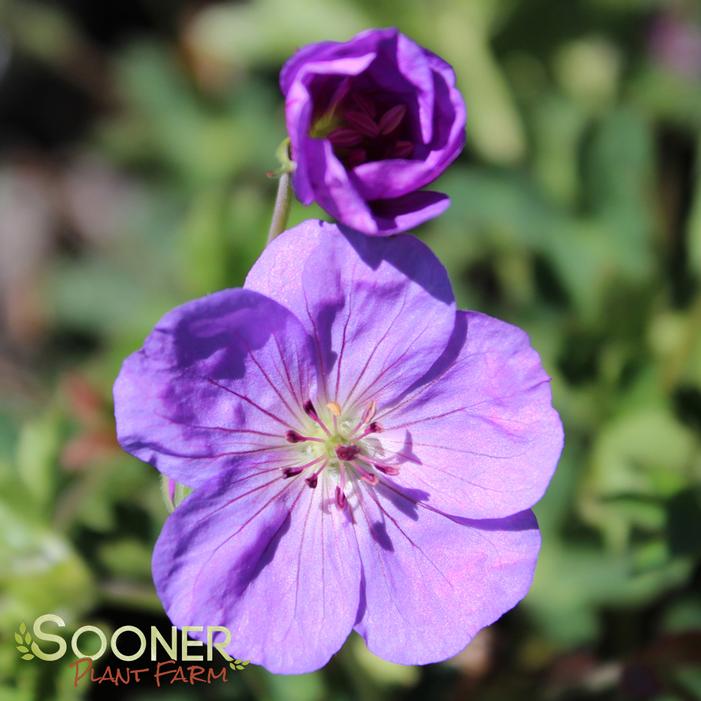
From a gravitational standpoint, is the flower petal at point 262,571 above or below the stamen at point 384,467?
below

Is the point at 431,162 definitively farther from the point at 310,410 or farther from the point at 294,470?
the point at 294,470

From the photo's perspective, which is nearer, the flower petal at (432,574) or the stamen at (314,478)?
the flower petal at (432,574)

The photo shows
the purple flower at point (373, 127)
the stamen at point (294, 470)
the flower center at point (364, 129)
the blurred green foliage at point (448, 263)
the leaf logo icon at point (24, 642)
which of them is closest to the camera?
the purple flower at point (373, 127)

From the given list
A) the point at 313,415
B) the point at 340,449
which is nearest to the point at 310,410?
the point at 313,415

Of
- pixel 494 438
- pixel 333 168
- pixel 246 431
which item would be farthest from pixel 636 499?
pixel 333 168

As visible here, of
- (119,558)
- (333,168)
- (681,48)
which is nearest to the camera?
(333,168)

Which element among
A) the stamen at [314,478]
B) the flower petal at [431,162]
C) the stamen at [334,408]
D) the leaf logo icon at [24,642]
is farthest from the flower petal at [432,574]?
the leaf logo icon at [24,642]

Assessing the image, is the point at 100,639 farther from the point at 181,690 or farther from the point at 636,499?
the point at 636,499

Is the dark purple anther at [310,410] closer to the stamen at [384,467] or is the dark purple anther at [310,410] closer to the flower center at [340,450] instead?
the flower center at [340,450]
